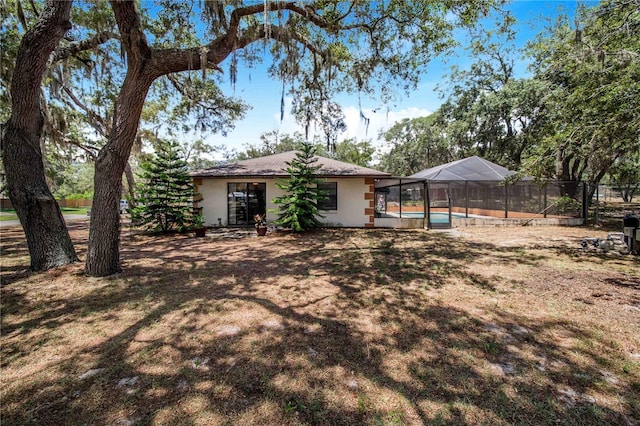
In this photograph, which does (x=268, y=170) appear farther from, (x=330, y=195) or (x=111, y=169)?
(x=111, y=169)

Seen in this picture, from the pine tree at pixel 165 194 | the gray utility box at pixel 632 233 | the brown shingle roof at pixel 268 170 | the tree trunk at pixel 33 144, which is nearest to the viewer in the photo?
the tree trunk at pixel 33 144

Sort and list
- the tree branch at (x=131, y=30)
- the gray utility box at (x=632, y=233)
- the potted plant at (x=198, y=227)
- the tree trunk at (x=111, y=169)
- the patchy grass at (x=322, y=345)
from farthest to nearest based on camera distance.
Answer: the potted plant at (x=198, y=227) → the gray utility box at (x=632, y=233) → the tree trunk at (x=111, y=169) → the tree branch at (x=131, y=30) → the patchy grass at (x=322, y=345)

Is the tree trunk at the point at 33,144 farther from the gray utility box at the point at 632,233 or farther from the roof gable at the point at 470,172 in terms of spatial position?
the roof gable at the point at 470,172

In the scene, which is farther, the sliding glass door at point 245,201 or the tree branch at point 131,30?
the sliding glass door at point 245,201

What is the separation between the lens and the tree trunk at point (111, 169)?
193 inches

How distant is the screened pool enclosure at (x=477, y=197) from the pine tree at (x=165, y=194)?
8507 mm

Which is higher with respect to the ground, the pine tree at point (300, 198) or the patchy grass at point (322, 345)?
the pine tree at point (300, 198)

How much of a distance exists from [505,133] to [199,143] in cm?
3017

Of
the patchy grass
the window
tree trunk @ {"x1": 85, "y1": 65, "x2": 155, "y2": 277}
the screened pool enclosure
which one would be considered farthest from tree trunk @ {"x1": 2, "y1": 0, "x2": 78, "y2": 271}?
the screened pool enclosure

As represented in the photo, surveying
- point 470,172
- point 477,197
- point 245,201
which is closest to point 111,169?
point 245,201

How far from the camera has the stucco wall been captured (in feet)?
38.1

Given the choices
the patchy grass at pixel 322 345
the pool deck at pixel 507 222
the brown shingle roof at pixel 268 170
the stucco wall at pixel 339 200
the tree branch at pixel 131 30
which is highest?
the tree branch at pixel 131 30

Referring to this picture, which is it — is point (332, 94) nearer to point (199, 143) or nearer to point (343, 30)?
point (343, 30)

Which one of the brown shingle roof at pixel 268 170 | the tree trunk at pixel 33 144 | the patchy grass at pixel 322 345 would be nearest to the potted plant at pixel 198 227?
the brown shingle roof at pixel 268 170
